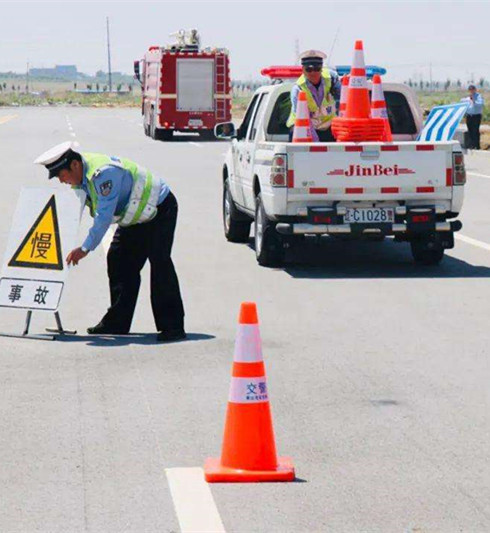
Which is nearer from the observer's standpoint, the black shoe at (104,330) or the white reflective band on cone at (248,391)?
the white reflective band on cone at (248,391)

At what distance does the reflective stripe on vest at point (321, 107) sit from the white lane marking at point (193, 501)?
8851mm

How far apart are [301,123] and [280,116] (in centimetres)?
112

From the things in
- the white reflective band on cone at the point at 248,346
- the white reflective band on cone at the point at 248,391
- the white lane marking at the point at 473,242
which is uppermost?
the white reflective band on cone at the point at 248,346

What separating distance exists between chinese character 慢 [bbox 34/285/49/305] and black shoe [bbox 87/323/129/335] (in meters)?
0.41

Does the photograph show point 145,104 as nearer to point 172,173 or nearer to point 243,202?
point 172,173

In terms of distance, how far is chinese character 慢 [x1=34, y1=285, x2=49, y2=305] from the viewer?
11.2 m

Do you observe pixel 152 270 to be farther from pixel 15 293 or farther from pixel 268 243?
pixel 268 243

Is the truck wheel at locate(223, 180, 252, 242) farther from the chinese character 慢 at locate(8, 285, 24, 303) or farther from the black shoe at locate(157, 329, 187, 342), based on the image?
the black shoe at locate(157, 329, 187, 342)

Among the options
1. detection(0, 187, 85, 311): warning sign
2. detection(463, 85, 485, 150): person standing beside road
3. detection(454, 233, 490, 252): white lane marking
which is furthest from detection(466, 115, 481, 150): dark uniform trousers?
detection(0, 187, 85, 311): warning sign

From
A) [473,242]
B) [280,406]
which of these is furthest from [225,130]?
[280,406]

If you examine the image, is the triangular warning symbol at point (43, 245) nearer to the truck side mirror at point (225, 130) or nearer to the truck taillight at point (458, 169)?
the truck taillight at point (458, 169)

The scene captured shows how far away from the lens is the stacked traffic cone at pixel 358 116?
1510 cm

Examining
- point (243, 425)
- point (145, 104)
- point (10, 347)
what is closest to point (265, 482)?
point (243, 425)

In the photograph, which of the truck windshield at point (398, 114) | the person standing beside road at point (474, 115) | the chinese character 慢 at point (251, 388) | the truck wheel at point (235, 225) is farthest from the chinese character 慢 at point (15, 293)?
→ the person standing beside road at point (474, 115)
